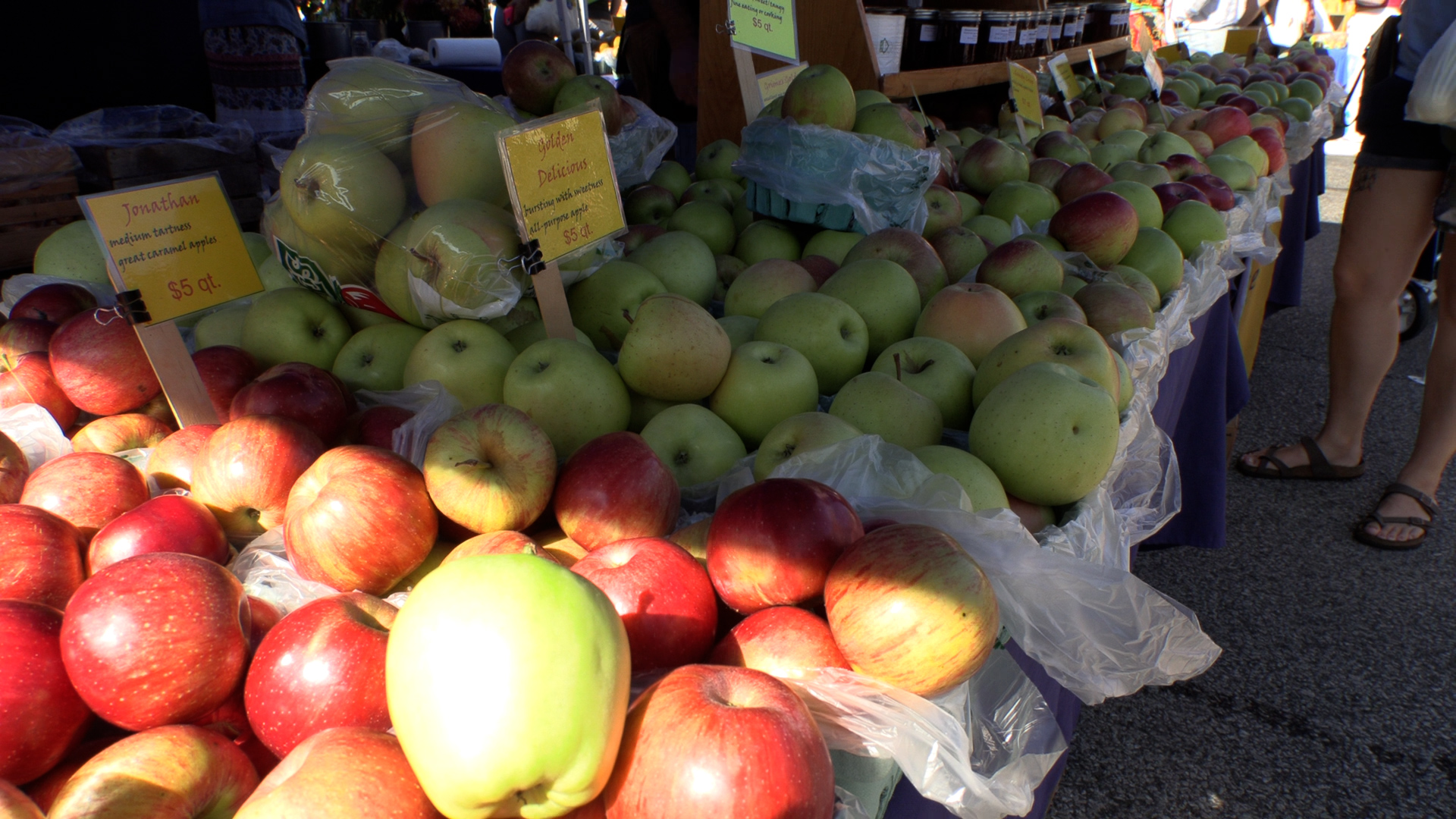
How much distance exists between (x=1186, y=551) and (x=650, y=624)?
2.78 m

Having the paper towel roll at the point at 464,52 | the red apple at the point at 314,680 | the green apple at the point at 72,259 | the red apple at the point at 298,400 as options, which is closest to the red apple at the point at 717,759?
the red apple at the point at 314,680

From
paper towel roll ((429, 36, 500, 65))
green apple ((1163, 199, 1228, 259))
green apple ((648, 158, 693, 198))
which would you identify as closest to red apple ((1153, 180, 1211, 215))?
green apple ((1163, 199, 1228, 259))

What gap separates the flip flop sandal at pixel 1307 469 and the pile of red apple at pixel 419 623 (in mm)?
3138

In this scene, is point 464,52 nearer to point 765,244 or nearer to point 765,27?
point 765,27

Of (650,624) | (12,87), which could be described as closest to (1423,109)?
(650,624)

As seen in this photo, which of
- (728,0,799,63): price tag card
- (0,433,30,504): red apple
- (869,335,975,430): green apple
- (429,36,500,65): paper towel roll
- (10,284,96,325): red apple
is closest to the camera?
(0,433,30,504): red apple

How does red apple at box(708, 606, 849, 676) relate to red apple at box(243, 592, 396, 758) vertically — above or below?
below

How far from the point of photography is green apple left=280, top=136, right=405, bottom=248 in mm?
1605

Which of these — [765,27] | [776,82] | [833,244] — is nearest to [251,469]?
[833,244]

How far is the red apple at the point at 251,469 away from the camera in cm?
120

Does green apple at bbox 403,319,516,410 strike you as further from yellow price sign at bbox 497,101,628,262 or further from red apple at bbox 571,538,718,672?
red apple at bbox 571,538,718,672

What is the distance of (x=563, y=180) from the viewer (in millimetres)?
1607

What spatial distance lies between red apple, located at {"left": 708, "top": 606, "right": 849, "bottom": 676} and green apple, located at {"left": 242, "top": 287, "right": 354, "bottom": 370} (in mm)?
1185

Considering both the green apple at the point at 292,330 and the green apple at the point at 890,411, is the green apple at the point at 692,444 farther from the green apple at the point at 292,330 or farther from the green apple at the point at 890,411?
the green apple at the point at 292,330
